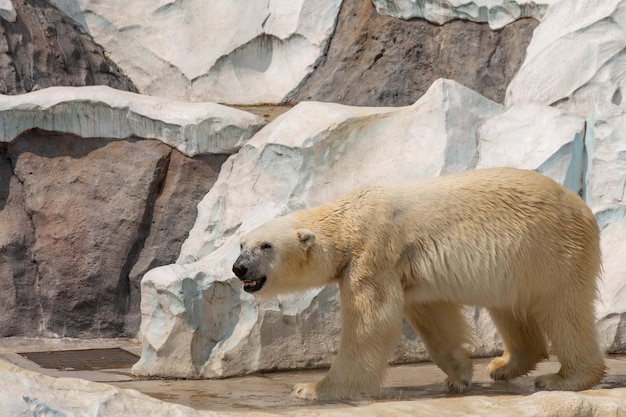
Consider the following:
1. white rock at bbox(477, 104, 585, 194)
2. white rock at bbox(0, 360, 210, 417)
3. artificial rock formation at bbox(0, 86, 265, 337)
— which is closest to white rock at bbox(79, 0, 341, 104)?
artificial rock formation at bbox(0, 86, 265, 337)

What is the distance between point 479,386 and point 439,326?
476mm

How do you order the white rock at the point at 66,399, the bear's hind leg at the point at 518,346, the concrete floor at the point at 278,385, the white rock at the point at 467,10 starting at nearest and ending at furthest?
1. the white rock at the point at 66,399
2. the concrete floor at the point at 278,385
3. the bear's hind leg at the point at 518,346
4. the white rock at the point at 467,10

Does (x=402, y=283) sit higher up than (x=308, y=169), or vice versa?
(x=308, y=169)

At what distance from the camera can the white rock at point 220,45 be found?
446 inches

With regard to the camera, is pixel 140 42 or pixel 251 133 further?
pixel 140 42

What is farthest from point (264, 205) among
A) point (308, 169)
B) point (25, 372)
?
point (25, 372)

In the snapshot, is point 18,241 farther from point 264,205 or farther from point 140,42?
point 140,42

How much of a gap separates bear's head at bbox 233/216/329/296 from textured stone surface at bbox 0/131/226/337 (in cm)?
283

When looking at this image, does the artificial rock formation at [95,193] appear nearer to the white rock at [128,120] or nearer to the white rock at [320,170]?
the white rock at [128,120]

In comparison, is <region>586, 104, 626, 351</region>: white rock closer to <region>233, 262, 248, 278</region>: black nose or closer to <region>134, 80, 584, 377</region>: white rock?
<region>134, 80, 584, 377</region>: white rock

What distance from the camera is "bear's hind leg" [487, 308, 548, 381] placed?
6770 millimetres

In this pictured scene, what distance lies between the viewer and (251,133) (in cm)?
912

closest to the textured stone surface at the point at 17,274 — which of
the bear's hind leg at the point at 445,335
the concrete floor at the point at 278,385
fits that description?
the concrete floor at the point at 278,385

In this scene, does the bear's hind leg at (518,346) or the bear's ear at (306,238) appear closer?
the bear's ear at (306,238)
